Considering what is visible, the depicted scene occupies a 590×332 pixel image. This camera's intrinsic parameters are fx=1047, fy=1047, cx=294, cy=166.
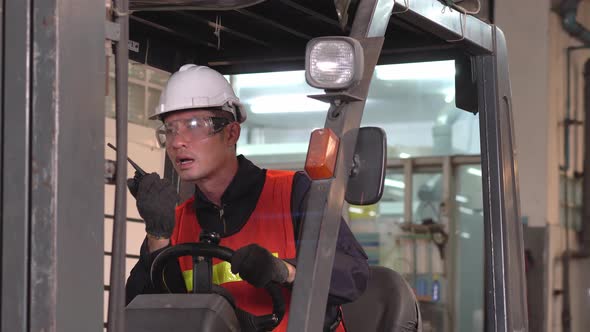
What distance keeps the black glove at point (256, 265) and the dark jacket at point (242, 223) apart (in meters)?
0.37

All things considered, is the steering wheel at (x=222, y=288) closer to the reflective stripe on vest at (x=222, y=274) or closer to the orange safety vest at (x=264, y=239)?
the orange safety vest at (x=264, y=239)

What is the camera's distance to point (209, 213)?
139 inches

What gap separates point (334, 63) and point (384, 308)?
137 cm

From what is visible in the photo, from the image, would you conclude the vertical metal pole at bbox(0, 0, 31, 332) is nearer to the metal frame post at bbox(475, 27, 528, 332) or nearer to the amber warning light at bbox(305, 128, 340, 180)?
the amber warning light at bbox(305, 128, 340, 180)

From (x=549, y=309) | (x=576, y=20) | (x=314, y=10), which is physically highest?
(x=576, y=20)

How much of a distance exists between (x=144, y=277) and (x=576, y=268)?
8.25m

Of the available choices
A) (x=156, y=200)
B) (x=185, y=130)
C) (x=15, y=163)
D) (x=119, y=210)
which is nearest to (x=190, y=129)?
(x=185, y=130)

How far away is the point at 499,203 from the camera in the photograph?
3.77 meters

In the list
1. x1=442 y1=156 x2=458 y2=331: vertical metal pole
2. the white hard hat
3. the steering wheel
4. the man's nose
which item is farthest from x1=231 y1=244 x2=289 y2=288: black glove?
x1=442 y1=156 x2=458 y2=331: vertical metal pole

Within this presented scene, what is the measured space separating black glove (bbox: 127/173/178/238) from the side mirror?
48 cm

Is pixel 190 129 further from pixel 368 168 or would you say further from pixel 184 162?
pixel 368 168

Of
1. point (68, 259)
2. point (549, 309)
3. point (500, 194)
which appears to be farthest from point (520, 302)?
point (549, 309)

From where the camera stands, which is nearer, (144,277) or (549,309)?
(144,277)

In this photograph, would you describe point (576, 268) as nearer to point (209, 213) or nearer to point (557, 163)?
point (557, 163)
